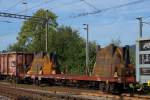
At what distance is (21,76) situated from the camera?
3747 centimetres

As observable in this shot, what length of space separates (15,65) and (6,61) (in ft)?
10.6

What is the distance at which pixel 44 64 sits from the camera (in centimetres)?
3422

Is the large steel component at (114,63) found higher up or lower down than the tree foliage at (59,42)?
lower down

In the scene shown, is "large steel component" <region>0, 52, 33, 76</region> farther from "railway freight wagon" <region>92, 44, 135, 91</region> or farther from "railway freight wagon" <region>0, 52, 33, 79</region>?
"railway freight wagon" <region>92, 44, 135, 91</region>

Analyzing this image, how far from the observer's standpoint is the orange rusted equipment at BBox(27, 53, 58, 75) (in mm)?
33562

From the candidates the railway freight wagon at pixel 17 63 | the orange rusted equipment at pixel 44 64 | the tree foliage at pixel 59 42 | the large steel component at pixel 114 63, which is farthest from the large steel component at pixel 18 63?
the large steel component at pixel 114 63

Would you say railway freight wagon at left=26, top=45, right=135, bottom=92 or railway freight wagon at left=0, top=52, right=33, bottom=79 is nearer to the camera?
railway freight wagon at left=26, top=45, right=135, bottom=92

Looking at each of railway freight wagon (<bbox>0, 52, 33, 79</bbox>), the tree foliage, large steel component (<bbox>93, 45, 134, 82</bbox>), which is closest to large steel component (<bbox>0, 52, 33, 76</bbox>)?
railway freight wagon (<bbox>0, 52, 33, 79</bbox>)

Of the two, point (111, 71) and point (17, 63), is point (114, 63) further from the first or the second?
point (17, 63)

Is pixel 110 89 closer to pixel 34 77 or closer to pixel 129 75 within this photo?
pixel 129 75

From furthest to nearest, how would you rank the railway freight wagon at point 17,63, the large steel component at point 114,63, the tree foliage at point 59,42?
the tree foliage at point 59,42 → the railway freight wagon at point 17,63 → the large steel component at point 114,63

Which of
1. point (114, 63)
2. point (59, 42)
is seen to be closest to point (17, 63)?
point (114, 63)

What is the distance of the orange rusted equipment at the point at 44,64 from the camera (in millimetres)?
33562

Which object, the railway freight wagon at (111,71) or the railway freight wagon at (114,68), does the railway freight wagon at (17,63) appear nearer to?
the railway freight wagon at (111,71)
